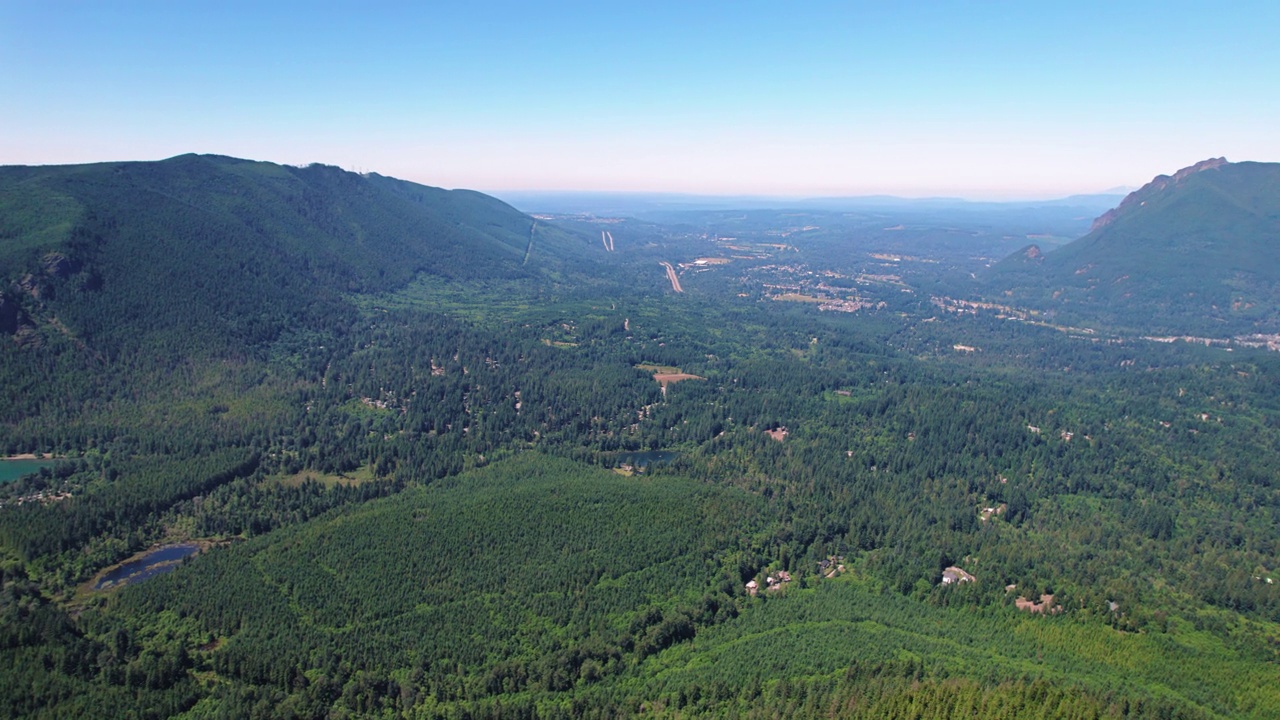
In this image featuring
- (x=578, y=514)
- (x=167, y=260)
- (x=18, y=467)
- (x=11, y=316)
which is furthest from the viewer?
(x=167, y=260)

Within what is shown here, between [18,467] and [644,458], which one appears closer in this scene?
[18,467]

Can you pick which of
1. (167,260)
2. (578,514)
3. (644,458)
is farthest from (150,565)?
(167,260)

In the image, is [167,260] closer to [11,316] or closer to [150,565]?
[11,316]

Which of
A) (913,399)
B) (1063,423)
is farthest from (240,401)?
(1063,423)

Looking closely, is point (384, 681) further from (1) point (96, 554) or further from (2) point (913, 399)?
(2) point (913, 399)

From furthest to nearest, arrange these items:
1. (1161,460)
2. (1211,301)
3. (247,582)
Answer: (1211,301) → (1161,460) → (247,582)

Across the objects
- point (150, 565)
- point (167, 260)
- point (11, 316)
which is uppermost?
point (167, 260)
